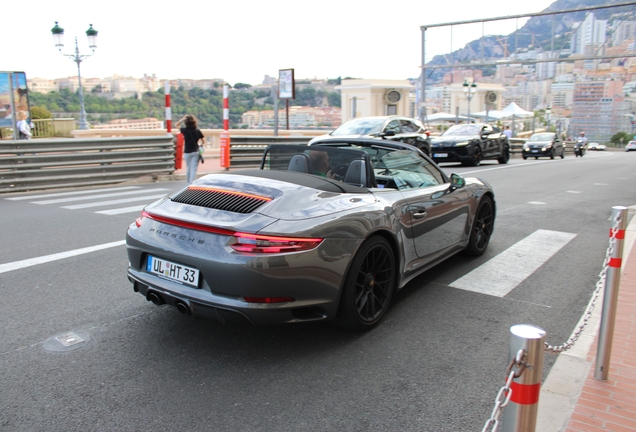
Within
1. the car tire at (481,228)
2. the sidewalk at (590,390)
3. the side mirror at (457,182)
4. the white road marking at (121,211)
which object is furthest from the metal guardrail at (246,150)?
the sidewalk at (590,390)

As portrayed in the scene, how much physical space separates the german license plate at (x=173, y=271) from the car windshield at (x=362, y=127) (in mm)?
12263

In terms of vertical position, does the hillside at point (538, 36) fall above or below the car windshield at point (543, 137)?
above

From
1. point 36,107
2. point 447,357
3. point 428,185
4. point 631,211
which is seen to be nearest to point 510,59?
point 631,211

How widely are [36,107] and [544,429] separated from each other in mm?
29511

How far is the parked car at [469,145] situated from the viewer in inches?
800

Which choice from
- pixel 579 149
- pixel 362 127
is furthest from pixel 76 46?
pixel 579 149

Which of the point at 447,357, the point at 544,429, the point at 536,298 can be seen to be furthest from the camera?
the point at 536,298

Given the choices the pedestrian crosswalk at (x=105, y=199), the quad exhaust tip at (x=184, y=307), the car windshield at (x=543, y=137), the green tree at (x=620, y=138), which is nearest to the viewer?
the quad exhaust tip at (x=184, y=307)

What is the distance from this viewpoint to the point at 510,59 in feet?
99.0

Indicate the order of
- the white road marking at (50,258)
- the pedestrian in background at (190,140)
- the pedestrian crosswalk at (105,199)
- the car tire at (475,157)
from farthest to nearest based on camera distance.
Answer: the car tire at (475,157)
the pedestrian in background at (190,140)
the pedestrian crosswalk at (105,199)
the white road marking at (50,258)

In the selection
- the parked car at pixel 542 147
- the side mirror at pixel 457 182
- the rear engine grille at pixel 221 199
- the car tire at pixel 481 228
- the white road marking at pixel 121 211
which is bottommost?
the parked car at pixel 542 147

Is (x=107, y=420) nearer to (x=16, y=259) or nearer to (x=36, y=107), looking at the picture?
(x=16, y=259)

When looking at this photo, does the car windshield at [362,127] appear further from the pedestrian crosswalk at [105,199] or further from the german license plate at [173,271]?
the german license plate at [173,271]

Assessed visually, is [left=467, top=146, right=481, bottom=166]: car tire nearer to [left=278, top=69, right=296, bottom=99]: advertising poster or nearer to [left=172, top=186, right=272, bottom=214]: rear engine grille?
[left=278, top=69, right=296, bottom=99]: advertising poster
